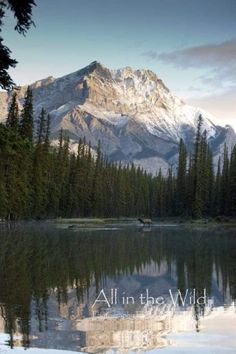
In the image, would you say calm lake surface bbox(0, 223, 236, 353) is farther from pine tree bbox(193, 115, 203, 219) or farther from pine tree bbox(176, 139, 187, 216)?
pine tree bbox(176, 139, 187, 216)

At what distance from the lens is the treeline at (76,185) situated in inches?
2980

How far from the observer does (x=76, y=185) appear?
11238cm

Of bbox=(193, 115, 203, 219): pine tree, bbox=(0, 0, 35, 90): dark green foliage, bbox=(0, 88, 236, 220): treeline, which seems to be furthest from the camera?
bbox=(193, 115, 203, 219): pine tree

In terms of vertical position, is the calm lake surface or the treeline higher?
the treeline

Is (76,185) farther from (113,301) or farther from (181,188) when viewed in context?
(113,301)

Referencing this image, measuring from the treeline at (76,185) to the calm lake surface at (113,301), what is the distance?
94.8ft

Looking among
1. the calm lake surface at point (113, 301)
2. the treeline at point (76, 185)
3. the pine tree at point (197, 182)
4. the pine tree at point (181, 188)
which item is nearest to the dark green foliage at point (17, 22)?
the calm lake surface at point (113, 301)

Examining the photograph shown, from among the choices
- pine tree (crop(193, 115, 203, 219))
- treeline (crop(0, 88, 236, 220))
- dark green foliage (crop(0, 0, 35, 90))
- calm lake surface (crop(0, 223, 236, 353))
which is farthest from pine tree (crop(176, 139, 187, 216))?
dark green foliage (crop(0, 0, 35, 90))

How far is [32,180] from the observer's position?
86.1m

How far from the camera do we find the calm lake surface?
1302cm

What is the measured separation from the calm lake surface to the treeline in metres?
28.9

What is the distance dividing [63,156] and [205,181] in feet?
88.1

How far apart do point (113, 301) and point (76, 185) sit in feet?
310

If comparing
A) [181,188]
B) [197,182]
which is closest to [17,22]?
[197,182]
